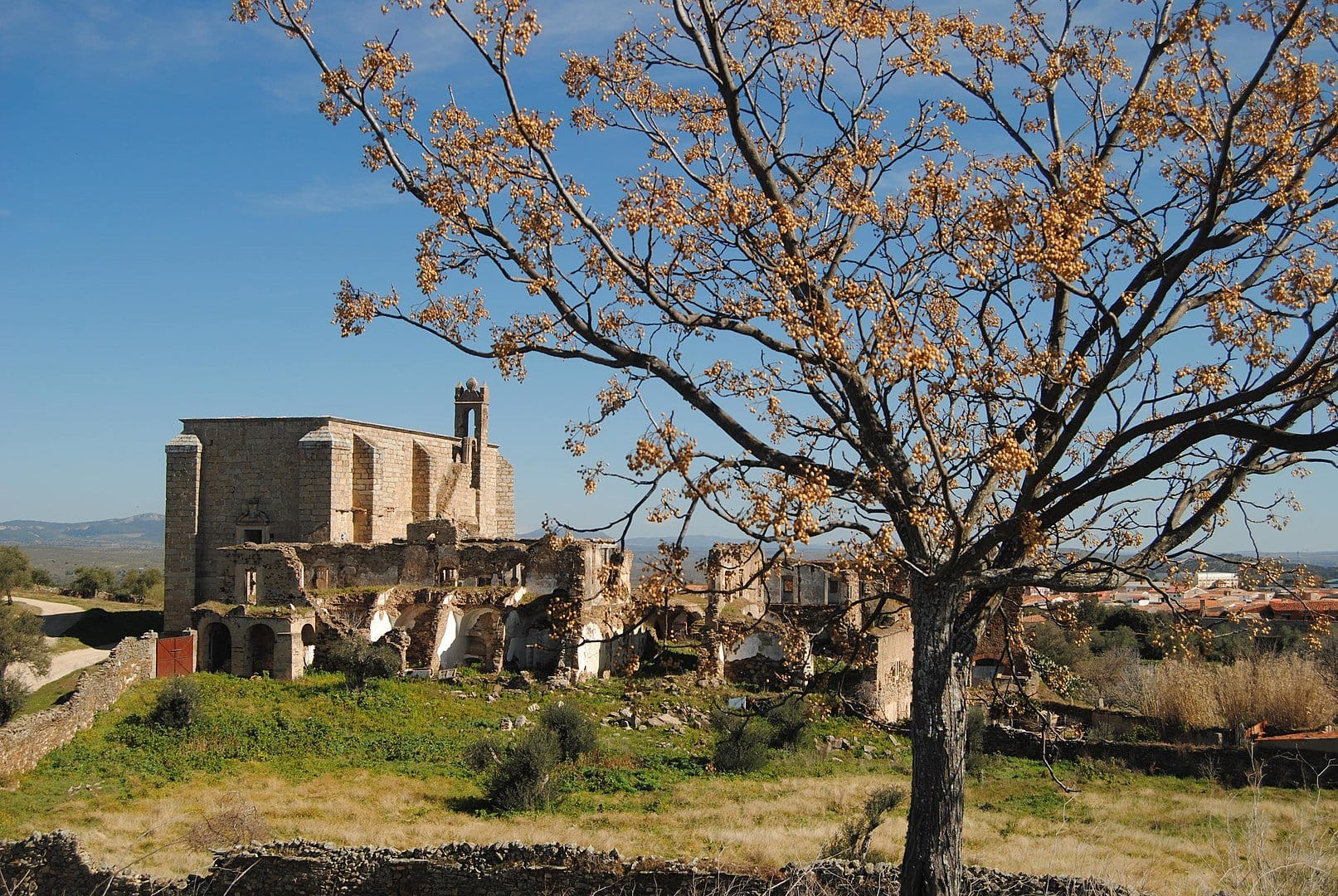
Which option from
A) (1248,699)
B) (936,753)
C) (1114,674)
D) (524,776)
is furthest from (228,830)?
(1114,674)

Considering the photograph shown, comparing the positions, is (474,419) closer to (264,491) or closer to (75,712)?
(264,491)

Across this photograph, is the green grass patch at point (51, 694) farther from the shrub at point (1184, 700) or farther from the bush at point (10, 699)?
the shrub at point (1184, 700)

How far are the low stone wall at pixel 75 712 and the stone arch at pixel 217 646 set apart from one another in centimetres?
168

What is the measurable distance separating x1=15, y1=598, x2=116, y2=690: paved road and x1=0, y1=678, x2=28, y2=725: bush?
503 centimetres

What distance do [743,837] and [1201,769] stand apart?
34.4 ft

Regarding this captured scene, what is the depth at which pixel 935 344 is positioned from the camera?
19.6ft

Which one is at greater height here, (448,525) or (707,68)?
(707,68)

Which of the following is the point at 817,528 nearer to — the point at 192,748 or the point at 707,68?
the point at 707,68

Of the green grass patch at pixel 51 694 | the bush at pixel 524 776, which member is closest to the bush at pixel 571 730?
the bush at pixel 524 776

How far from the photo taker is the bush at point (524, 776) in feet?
51.4

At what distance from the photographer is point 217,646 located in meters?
27.8

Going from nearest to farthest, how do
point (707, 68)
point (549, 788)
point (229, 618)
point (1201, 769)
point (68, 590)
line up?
point (707, 68), point (549, 788), point (1201, 769), point (229, 618), point (68, 590)

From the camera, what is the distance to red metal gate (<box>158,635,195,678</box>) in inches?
1014

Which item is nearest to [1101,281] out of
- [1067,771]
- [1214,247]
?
[1214,247]
